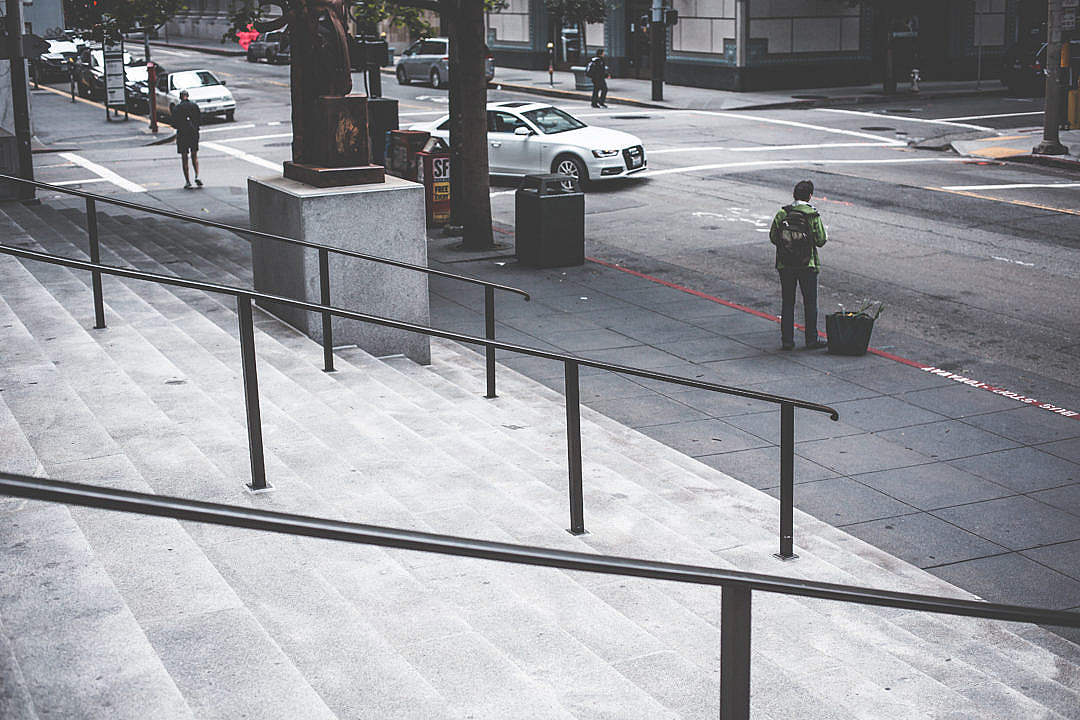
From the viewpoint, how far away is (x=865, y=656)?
575 cm

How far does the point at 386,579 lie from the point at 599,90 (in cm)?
3552

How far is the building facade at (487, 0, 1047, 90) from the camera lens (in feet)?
135

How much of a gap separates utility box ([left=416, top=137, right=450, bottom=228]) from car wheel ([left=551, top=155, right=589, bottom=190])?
3.16 meters

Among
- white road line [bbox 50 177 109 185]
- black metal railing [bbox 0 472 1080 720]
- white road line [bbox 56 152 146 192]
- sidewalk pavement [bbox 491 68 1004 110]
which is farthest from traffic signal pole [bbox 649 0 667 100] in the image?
black metal railing [bbox 0 472 1080 720]

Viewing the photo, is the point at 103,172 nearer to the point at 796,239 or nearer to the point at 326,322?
the point at 796,239

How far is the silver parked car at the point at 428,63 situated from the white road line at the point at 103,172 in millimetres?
19398

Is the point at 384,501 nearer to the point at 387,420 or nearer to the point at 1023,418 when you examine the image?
the point at 387,420

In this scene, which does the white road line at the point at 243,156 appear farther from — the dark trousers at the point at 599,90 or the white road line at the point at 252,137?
the dark trousers at the point at 599,90

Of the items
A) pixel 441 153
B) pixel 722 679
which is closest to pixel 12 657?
pixel 722 679

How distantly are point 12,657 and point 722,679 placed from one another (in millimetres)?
2496

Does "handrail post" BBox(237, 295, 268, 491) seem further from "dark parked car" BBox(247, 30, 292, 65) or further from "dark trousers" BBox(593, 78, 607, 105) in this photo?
"dark parked car" BBox(247, 30, 292, 65)

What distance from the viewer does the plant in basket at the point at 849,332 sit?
1257cm

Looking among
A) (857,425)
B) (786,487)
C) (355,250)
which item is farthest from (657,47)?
(786,487)

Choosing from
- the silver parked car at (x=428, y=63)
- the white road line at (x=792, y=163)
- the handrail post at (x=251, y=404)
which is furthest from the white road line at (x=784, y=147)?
the handrail post at (x=251, y=404)
